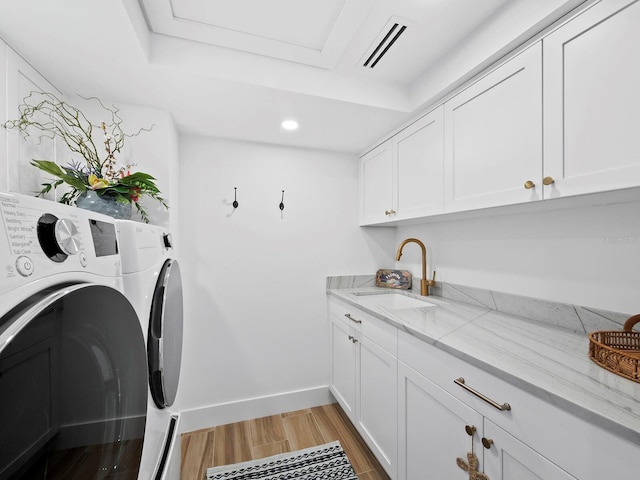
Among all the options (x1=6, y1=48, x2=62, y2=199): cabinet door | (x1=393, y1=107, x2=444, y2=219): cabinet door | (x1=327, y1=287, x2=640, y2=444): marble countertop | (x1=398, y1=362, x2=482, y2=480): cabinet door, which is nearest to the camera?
(x1=327, y1=287, x2=640, y2=444): marble countertop

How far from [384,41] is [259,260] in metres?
1.60

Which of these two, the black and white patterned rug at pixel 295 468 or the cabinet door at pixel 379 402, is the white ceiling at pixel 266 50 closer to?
the cabinet door at pixel 379 402

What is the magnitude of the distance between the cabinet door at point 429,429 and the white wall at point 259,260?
1.09 m

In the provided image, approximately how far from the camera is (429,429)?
116 centimetres

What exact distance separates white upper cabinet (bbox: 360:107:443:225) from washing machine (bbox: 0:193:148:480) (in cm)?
153

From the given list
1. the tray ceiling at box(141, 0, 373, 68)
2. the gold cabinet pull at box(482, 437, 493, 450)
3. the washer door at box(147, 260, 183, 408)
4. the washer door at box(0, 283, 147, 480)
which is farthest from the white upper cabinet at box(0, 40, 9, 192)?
the gold cabinet pull at box(482, 437, 493, 450)

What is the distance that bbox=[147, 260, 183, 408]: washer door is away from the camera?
0.90m

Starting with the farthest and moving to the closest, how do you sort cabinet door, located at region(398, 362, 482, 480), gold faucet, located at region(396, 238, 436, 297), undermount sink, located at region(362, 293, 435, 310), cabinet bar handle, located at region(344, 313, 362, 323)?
undermount sink, located at region(362, 293, 435, 310), gold faucet, located at region(396, 238, 436, 297), cabinet bar handle, located at region(344, 313, 362, 323), cabinet door, located at region(398, 362, 482, 480)

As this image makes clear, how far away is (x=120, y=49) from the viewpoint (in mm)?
1182

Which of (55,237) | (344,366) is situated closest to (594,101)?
(55,237)

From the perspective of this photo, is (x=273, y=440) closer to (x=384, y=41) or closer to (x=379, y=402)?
(x=379, y=402)

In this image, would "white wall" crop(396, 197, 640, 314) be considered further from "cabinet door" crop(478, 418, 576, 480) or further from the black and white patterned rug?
the black and white patterned rug

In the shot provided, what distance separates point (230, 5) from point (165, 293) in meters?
1.20

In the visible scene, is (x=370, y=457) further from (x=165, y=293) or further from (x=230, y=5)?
(x=230, y=5)
